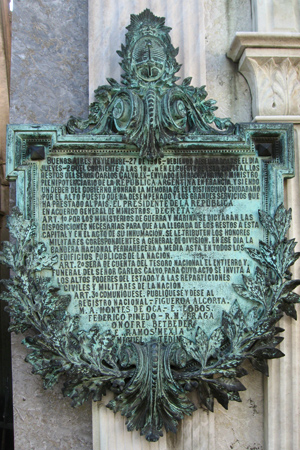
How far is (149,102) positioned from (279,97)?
1263 millimetres

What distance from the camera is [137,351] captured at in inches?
176

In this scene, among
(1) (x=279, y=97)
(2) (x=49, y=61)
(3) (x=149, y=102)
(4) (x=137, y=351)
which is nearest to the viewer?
(4) (x=137, y=351)

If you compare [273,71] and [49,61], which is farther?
[49,61]

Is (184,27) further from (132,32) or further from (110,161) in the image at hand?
(110,161)

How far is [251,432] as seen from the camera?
485cm

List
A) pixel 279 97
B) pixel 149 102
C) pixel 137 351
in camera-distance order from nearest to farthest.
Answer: pixel 137 351 < pixel 149 102 < pixel 279 97

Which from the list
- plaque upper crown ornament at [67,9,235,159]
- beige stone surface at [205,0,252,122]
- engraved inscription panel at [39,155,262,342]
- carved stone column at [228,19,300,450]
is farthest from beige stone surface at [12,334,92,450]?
beige stone surface at [205,0,252,122]

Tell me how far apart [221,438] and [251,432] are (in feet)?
0.87

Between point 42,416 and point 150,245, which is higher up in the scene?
point 150,245

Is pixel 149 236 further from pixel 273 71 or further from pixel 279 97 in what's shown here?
pixel 273 71

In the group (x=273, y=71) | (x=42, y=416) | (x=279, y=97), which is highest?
(x=273, y=71)

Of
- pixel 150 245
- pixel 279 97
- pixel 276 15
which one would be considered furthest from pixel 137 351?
pixel 276 15

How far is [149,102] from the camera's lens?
4.63 metres

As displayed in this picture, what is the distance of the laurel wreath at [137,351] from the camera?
4.45m
